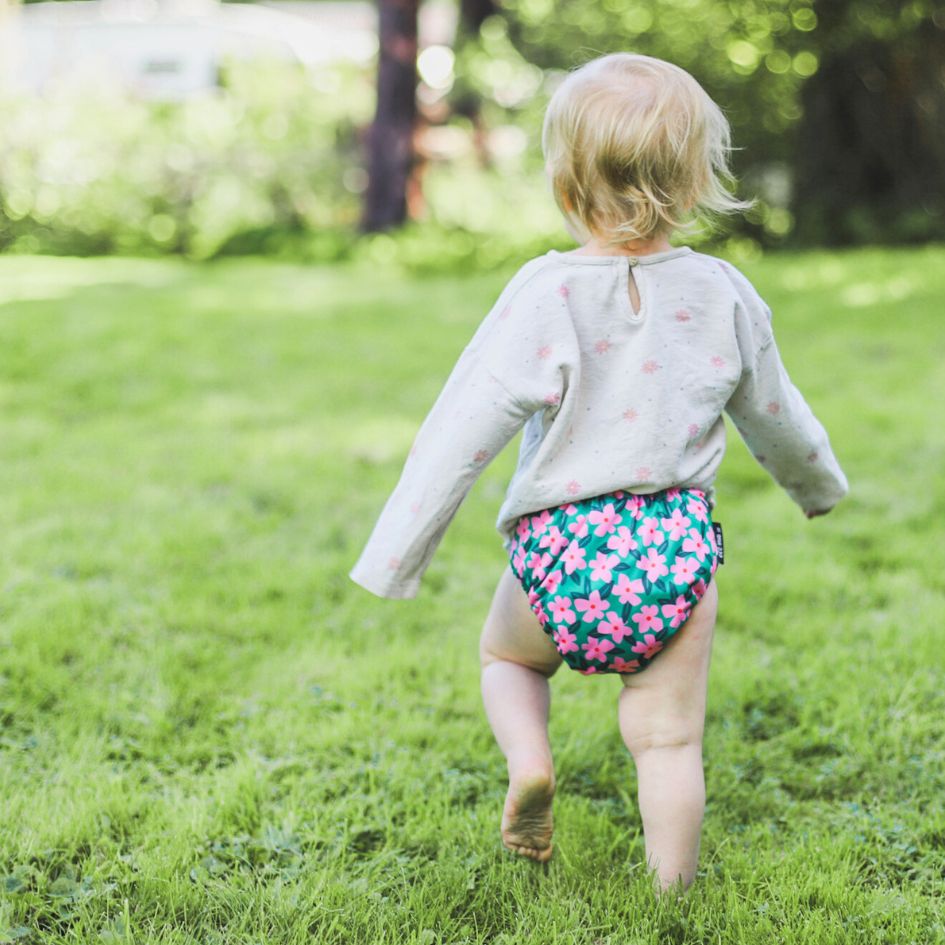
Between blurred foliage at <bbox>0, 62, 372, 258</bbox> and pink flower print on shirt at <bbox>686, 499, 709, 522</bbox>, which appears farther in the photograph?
blurred foliage at <bbox>0, 62, 372, 258</bbox>

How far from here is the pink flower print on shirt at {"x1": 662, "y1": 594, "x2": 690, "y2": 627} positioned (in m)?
1.93

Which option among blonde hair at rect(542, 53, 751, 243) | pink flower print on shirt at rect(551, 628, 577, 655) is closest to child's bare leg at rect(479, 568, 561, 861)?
pink flower print on shirt at rect(551, 628, 577, 655)

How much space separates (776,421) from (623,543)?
49cm

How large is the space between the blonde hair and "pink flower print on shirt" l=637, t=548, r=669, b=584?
575 mm

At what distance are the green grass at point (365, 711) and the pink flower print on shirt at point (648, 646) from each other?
0.43 meters

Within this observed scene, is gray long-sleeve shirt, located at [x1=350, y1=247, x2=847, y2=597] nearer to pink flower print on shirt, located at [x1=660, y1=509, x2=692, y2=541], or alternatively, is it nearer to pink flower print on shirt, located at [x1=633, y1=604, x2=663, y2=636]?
pink flower print on shirt, located at [x1=660, y1=509, x2=692, y2=541]

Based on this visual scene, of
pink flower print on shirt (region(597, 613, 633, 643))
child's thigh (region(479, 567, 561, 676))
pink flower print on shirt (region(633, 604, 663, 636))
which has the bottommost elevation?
A: child's thigh (region(479, 567, 561, 676))

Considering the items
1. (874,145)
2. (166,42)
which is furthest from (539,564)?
(166,42)

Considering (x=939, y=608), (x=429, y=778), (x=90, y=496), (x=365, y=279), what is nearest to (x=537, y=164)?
(x=365, y=279)

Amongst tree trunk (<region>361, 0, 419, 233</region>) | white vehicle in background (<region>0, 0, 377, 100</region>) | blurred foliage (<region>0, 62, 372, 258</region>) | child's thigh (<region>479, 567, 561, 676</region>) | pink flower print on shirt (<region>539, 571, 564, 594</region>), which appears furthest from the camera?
white vehicle in background (<region>0, 0, 377, 100</region>)

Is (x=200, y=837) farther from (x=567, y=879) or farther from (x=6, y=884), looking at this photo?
(x=567, y=879)

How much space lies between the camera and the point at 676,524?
197 cm

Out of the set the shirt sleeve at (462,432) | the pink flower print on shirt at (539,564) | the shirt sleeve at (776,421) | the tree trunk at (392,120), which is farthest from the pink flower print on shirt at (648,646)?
the tree trunk at (392,120)

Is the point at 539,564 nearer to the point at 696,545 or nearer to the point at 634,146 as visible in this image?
the point at 696,545
